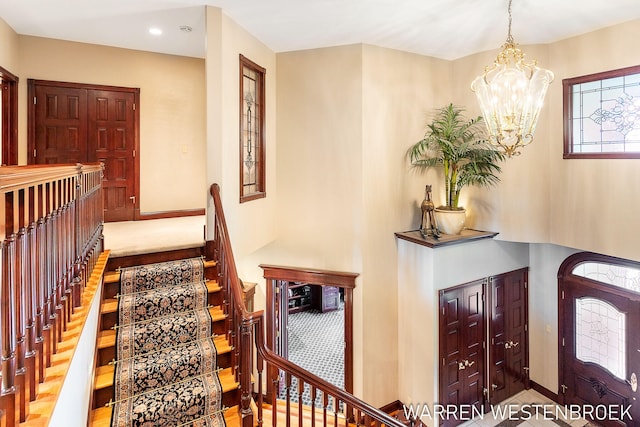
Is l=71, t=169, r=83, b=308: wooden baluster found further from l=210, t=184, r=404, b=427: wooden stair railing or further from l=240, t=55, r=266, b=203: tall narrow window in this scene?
l=240, t=55, r=266, b=203: tall narrow window

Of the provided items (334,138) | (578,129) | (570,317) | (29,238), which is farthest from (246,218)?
(570,317)

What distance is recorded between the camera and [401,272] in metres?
5.12

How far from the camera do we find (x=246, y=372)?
8.68 feet

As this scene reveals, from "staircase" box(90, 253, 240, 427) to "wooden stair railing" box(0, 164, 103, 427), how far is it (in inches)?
26.7

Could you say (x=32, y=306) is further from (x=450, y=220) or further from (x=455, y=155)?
(x=455, y=155)

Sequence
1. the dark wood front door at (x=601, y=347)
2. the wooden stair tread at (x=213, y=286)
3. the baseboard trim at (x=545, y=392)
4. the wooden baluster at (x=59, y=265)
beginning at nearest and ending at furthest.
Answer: the wooden baluster at (x=59, y=265) < the wooden stair tread at (x=213, y=286) < the dark wood front door at (x=601, y=347) < the baseboard trim at (x=545, y=392)

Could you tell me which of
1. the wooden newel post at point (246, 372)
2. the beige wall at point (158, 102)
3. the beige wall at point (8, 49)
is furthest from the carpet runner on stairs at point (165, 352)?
the beige wall at point (8, 49)

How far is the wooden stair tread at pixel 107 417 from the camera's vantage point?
2.44 metres

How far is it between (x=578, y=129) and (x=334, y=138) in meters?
3.05

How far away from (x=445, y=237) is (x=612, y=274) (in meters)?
2.24

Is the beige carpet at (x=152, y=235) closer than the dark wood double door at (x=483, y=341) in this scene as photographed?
Yes

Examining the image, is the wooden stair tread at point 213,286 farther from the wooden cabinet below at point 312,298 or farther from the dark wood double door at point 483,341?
the wooden cabinet below at point 312,298

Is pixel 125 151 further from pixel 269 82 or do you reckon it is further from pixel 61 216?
pixel 61 216

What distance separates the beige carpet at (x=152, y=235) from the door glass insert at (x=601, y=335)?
17.4 feet
